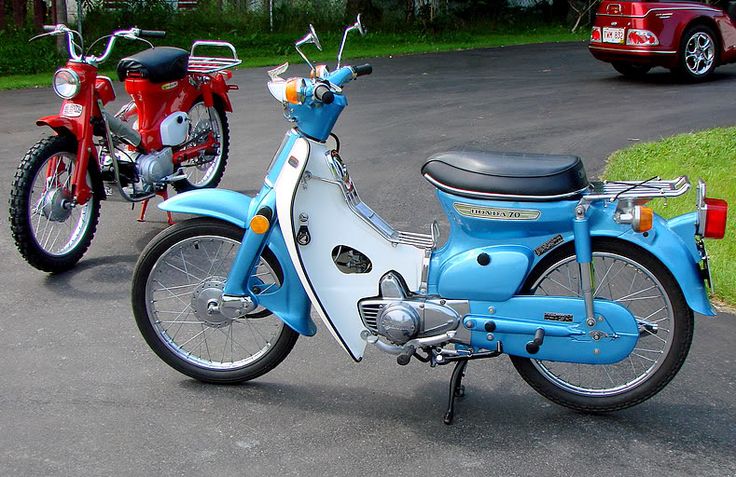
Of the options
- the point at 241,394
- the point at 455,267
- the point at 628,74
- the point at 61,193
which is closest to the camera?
the point at 455,267

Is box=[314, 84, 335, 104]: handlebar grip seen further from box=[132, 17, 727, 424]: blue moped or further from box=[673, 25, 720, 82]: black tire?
box=[673, 25, 720, 82]: black tire

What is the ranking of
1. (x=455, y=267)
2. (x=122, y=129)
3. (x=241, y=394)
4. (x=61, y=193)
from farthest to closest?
1. (x=122, y=129)
2. (x=61, y=193)
3. (x=241, y=394)
4. (x=455, y=267)

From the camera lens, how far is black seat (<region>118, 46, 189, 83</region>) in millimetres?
7312

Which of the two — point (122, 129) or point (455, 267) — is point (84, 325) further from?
point (455, 267)

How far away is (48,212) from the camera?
654cm

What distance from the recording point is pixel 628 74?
48.2 ft

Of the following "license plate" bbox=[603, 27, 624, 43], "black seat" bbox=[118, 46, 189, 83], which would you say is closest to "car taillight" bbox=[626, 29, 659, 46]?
"license plate" bbox=[603, 27, 624, 43]

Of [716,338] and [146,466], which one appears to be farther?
[716,338]

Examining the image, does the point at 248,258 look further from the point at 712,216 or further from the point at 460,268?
the point at 712,216

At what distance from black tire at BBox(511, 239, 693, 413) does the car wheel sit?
9.99m

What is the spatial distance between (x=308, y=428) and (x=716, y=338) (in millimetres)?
2378

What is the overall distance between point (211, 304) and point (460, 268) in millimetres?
1246

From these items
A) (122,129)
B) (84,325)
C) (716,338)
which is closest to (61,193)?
(122,129)

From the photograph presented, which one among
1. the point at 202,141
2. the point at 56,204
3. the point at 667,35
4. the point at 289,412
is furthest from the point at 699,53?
the point at 289,412
